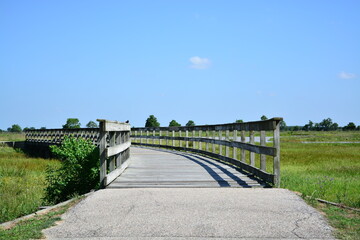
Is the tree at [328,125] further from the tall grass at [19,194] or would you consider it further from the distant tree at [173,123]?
the tall grass at [19,194]

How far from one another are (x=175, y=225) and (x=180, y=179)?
4497 mm

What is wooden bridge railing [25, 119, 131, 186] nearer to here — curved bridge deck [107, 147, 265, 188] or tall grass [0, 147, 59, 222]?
curved bridge deck [107, 147, 265, 188]

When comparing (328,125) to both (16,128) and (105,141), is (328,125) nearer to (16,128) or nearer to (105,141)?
(16,128)

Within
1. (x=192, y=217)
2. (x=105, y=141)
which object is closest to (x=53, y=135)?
(x=105, y=141)

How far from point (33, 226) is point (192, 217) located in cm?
217

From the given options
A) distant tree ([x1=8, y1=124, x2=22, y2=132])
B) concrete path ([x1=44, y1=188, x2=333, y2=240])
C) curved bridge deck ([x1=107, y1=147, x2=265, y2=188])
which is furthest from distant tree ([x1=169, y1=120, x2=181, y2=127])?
distant tree ([x1=8, y1=124, x2=22, y2=132])

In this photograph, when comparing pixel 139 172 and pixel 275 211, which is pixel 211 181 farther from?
pixel 275 211

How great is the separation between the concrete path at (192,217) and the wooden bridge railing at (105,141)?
1158mm

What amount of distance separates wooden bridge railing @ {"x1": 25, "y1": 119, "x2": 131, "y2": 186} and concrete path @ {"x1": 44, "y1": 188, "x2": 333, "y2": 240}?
1.16 metres

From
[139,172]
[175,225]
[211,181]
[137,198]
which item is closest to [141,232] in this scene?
[175,225]

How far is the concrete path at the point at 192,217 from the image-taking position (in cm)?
554

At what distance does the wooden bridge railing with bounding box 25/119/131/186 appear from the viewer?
9305 mm

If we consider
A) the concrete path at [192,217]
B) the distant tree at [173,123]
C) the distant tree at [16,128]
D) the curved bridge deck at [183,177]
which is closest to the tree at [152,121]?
the distant tree at [173,123]

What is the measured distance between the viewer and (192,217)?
6.32 metres
